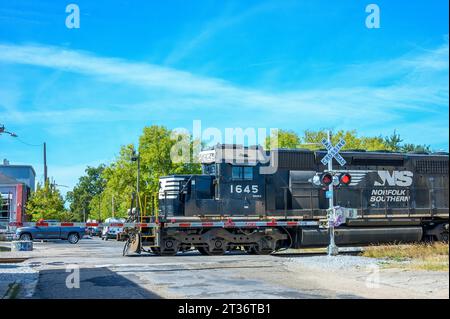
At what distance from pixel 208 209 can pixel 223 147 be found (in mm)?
2541

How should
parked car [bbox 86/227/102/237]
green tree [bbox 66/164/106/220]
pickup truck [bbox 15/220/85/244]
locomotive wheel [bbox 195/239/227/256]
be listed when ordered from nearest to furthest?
locomotive wheel [bbox 195/239/227/256] → pickup truck [bbox 15/220/85/244] → parked car [bbox 86/227/102/237] → green tree [bbox 66/164/106/220]

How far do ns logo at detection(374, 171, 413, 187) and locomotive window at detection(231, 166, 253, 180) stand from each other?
18.4ft

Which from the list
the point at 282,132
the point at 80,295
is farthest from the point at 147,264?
the point at 282,132

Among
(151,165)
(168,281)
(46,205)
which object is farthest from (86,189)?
(168,281)

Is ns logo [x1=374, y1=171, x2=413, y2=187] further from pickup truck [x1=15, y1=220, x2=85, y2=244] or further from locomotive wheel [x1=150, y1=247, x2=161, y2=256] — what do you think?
pickup truck [x1=15, y1=220, x2=85, y2=244]

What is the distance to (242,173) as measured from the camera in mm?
20531

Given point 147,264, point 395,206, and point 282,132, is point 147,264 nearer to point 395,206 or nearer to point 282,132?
point 395,206

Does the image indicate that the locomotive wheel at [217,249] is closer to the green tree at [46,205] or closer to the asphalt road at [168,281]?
the asphalt road at [168,281]

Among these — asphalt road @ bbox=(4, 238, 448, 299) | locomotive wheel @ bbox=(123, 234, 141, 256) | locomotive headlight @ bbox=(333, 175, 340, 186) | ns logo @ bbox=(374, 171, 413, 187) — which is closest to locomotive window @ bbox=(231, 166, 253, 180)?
locomotive headlight @ bbox=(333, 175, 340, 186)

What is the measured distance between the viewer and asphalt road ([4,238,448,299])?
10.0 m

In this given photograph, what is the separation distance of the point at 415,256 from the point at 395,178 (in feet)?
21.1

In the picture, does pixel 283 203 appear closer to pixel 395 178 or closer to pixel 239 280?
pixel 395 178

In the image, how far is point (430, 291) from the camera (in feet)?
32.1
